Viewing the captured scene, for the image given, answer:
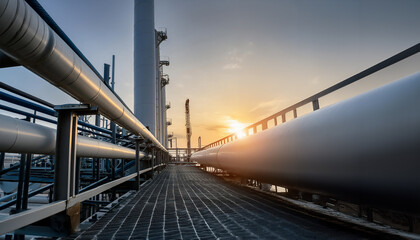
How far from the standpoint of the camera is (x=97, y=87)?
1.99 meters

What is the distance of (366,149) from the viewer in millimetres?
1472

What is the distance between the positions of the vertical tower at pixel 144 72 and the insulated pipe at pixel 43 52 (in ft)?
35.1

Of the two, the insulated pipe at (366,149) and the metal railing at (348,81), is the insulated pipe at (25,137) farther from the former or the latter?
the metal railing at (348,81)

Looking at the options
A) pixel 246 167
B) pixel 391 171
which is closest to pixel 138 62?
pixel 246 167

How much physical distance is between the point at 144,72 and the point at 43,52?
11.8 metres

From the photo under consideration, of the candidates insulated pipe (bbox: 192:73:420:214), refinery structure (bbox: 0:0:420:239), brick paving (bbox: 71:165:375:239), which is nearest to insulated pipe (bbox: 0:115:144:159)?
refinery structure (bbox: 0:0:420:239)

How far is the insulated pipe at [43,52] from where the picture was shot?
98 cm

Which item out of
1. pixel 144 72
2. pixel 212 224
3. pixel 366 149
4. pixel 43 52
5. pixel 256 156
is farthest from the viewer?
pixel 144 72

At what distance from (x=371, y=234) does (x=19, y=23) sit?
106 inches

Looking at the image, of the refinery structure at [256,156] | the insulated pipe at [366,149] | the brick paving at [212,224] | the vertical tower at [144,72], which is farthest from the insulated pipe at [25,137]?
the vertical tower at [144,72]

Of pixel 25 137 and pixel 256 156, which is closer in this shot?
pixel 25 137

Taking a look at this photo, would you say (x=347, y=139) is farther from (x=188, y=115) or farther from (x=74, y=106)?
(x=188, y=115)

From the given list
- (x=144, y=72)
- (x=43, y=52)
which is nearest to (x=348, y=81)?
(x=43, y=52)

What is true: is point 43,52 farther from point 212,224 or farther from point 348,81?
point 348,81
